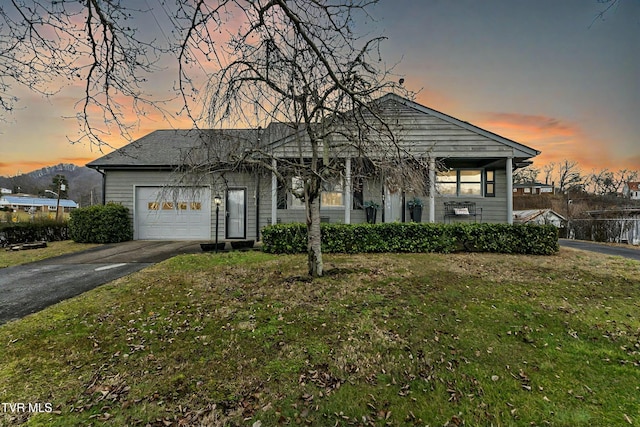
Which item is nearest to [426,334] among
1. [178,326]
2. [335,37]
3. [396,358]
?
[396,358]

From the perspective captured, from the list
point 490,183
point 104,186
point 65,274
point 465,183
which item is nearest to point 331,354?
point 65,274

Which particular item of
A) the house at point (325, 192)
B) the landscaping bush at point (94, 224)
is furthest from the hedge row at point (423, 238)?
the landscaping bush at point (94, 224)

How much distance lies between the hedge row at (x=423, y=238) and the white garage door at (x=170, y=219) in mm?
4675

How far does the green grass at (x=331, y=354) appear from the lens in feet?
6.93

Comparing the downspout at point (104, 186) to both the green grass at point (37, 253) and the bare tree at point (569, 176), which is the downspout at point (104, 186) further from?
the bare tree at point (569, 176)

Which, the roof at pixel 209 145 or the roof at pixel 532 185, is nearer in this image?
the roof at pixel 209 145

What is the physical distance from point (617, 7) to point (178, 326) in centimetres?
608

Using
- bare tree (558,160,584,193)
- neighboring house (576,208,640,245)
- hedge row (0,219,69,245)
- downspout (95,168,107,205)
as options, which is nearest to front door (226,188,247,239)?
downspout (95,168,107,205)

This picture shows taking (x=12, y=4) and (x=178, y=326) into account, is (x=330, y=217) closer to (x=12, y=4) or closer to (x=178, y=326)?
(x=178, y=326)

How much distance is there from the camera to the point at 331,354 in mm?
2889

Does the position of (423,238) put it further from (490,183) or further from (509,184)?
(490,183)

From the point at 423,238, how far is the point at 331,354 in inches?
244

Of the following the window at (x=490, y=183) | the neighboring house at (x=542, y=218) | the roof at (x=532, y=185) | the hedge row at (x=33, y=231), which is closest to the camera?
the hedge row at (x=33, y=231)

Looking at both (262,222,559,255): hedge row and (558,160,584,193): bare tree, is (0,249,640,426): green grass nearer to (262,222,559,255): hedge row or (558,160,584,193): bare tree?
(262,222,559,255): hedge row
